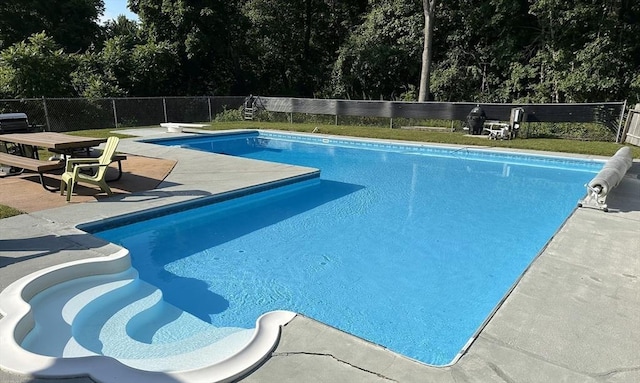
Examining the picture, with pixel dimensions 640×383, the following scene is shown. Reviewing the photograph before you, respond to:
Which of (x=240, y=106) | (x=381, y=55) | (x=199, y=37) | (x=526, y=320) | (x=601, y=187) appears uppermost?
(x=199, y=37)

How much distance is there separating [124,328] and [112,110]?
14.2 m

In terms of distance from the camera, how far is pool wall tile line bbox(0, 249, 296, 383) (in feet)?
7.22

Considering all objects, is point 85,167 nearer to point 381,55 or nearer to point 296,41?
point 381,55

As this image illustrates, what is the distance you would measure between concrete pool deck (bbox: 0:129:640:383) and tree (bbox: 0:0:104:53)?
20.5 m

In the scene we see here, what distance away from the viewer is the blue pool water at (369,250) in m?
3.72

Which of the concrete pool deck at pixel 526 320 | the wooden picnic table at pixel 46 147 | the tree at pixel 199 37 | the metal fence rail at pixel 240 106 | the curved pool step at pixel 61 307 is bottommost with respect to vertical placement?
the curved pool step at pixel 61 307

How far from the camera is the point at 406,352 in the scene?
322 centimetres

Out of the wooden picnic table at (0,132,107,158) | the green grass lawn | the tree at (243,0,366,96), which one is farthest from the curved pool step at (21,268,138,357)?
the tree at (243,0,366,96)

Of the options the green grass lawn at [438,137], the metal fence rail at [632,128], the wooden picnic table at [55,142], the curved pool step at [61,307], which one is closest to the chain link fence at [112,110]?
the green grass lawn at [438,137]

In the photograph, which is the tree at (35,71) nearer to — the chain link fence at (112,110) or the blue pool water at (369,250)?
the chain link fence at (112,110)

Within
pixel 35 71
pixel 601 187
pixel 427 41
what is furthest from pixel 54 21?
pixel 601 187

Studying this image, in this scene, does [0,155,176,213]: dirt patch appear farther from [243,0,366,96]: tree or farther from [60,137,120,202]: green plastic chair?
[243,0,366,96]: tree

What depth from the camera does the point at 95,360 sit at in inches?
90.9

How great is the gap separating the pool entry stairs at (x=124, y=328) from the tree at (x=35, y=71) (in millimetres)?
14064
